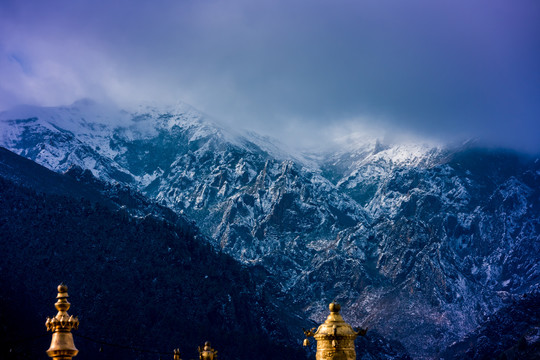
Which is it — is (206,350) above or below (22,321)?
below

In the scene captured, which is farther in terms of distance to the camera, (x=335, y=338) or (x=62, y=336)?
(x=335, y=338)

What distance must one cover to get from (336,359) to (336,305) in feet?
6.03

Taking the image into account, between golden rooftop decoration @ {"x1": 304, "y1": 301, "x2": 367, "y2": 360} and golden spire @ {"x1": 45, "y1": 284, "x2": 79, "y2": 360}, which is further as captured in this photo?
golden rooftop decoration @ {"x1": 304, "y1": 301, "x2": 367, "y2": 360}

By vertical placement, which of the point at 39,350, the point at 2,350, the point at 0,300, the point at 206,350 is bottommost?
the point at 206,350

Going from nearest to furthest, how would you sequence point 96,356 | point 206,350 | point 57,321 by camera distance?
point 57,321 → point 206,350 → point 96,356

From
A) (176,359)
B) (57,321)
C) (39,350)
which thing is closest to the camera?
(57,321)

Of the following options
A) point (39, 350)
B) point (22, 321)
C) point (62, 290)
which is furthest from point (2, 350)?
point (62, 290)

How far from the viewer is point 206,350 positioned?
45250 mm

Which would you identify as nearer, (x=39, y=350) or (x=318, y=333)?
(x=318, y=333)

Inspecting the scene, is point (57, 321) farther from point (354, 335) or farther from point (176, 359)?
point (176, 359)

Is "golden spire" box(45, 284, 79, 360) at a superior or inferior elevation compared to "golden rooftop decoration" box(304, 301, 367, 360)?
inferior

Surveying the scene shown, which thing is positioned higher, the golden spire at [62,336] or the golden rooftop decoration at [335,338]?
the golden rooftop decoration at [335,338]

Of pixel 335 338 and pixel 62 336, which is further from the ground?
pixel 335 338

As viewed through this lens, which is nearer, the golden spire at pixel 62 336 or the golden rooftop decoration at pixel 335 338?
the golden spire at pixel 62 336
